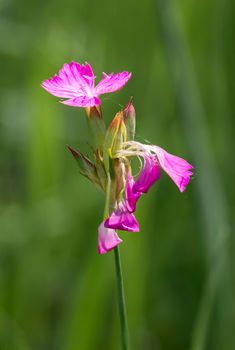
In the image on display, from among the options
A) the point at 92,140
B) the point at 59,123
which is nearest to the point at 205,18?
the point at 59,123

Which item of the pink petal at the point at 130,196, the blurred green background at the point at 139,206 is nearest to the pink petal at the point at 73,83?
the pink petal at the point at 130,196

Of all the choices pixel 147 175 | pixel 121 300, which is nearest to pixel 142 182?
pixel 147 175

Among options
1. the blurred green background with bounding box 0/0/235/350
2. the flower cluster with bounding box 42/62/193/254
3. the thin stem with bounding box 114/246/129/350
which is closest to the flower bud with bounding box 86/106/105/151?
the flower cluster with bounding box 42/62/193/254

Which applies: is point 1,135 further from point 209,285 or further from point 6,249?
point 209,285

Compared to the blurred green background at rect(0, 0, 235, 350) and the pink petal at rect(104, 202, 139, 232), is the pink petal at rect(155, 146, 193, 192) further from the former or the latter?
Answer: the blurred green background at rect(0, 0, 235, 350)

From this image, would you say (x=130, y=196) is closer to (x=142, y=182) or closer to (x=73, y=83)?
(x=142, y=182)

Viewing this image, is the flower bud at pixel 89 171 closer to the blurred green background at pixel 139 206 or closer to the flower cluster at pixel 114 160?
the flower cluster at pixel 114 160
